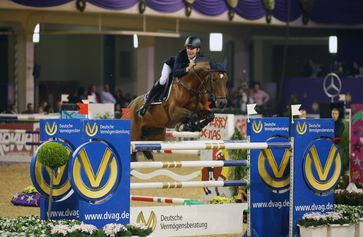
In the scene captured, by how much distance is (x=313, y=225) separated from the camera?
816 cm

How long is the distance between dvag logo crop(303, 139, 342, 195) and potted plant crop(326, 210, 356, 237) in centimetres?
26

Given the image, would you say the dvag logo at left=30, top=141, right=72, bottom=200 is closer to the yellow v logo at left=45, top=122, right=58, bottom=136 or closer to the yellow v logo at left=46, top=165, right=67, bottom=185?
the yellow v logo at left=46, top=165, right=67, bottom=185

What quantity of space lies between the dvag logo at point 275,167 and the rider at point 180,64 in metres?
2.26

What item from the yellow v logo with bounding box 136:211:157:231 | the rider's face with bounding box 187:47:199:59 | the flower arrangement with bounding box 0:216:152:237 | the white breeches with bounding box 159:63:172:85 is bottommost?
the yellow v logo with bounding box 136:211:157:231

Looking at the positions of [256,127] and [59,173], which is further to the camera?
[256,127]

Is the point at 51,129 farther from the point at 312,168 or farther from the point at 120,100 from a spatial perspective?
the point at 120,100

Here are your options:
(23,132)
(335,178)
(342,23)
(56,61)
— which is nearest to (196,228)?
(335,178)

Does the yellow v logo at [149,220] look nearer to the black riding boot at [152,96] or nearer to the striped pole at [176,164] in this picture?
the striped pole at [176,164]

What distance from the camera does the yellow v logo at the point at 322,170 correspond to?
27.5 ft

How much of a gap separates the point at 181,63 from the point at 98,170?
12.9 ft

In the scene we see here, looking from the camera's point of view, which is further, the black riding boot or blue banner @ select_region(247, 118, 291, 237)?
the black riding boot

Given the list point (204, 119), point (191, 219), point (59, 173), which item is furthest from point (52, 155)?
point (204, 119)

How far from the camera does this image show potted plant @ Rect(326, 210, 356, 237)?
8.28 meters

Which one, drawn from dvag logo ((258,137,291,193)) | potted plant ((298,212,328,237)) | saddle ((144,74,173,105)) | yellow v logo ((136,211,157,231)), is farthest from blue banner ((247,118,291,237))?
saddle ((144,74,173,105))
